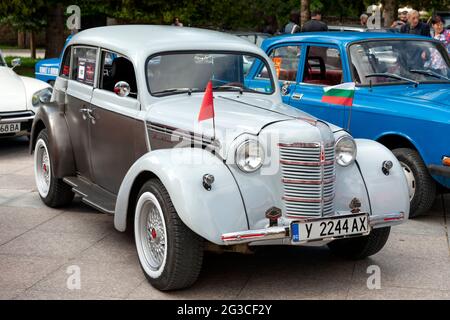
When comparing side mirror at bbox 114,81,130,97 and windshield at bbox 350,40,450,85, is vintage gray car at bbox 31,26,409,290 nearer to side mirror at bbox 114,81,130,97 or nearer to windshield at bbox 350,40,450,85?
side mirror at bbox 114,81,130,97

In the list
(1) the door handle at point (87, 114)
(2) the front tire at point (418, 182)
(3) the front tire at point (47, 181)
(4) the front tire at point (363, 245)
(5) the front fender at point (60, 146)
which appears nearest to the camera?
(4) the front tire at point (363, 245)

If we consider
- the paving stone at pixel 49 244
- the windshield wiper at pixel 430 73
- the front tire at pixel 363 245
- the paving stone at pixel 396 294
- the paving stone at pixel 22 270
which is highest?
the windshield wiper at pixel 430 73

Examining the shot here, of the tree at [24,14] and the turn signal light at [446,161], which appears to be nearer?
the turn signal light at [446,161]

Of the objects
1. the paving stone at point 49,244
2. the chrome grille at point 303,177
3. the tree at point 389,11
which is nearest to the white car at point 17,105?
the paving stone at point 49,244

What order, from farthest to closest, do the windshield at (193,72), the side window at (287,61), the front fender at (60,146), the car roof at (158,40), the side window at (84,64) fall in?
the side window at (287,61)
the front fender at (60,146)
the side window at (84,64)
the car roof at (158,40)
the windshield at (193,72)

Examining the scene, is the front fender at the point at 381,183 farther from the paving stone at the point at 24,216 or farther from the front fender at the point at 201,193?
the paving stone at the point at 24,216

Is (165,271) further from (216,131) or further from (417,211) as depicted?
(417,211)

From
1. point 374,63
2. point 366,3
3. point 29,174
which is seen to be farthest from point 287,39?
point 366,3

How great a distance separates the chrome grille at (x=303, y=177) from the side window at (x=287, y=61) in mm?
3820

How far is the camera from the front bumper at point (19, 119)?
1070 cm

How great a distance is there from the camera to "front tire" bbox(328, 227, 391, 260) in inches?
241

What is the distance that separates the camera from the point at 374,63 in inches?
335

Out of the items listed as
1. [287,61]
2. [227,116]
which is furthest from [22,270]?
[287,61]

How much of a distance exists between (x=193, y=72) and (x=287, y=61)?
2.85 meters
